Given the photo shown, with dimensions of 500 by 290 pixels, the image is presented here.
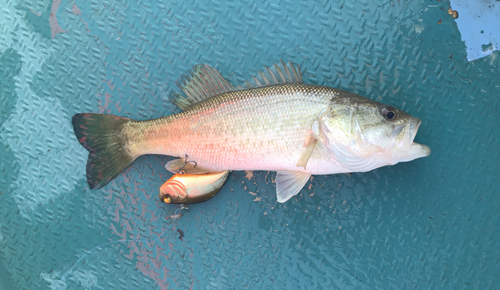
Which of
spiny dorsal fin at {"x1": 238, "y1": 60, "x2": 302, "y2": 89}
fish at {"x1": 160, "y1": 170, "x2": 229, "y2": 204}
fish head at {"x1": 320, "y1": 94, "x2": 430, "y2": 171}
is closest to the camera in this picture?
fish head at {"x1": 320, "y1": 94, "x2": 430, "y2": 171}

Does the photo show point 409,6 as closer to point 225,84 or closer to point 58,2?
point 225,84

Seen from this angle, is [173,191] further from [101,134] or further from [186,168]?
[101,134]

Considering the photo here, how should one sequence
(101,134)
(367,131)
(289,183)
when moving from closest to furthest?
(367,131) < (289,183) < (101,134)

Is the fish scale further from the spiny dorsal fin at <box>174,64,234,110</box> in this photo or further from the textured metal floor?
the textured metal floor

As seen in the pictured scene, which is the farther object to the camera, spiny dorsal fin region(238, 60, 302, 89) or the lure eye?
spiny dorsal fin region(238, 60, 302, 89)

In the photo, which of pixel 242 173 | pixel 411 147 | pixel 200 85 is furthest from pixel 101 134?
pixel 411 147

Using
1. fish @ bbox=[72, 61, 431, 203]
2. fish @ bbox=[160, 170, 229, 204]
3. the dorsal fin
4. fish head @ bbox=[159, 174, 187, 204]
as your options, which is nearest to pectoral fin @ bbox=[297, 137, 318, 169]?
fish @ bbox=[72, 61, 431, 203]

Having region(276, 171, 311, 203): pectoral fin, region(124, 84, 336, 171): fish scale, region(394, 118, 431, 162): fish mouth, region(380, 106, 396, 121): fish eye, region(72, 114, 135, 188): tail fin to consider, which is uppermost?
region(380, 106, 396, 121): fish eye
